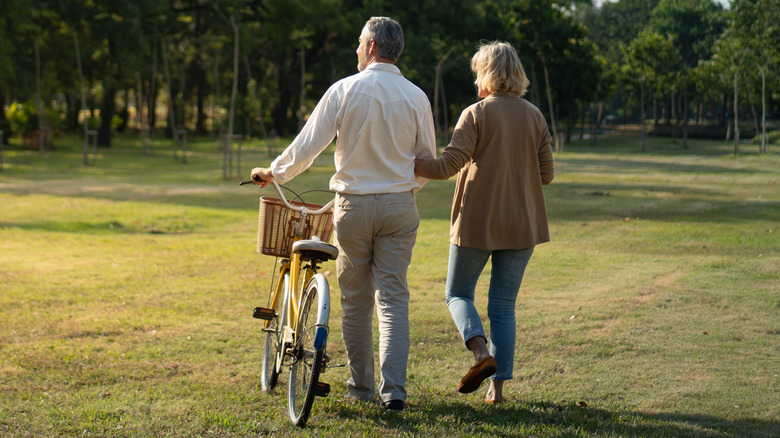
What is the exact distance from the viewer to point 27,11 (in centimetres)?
2664

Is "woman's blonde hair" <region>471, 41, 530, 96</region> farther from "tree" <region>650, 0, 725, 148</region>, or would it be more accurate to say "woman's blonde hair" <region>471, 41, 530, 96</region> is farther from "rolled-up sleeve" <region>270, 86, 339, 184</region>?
"tree" <region>650, 0, 725, 148</region>

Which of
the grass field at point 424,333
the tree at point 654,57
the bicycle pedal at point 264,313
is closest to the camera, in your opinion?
the grass field at point 424,333

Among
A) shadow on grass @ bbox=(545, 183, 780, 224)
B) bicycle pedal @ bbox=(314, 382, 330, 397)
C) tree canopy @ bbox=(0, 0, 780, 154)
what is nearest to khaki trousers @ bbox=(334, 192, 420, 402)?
bicycle pedal @ bbox=(314, 382, 330, 397)

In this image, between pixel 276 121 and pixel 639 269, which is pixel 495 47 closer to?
pixel 639 269

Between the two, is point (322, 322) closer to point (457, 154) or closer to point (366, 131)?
point (366, 131)

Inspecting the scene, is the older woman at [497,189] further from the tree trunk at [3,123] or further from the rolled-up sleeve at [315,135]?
the tree trunk at [3,123]

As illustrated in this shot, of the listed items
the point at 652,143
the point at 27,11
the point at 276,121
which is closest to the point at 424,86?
the point at 276,121

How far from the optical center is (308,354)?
12.8 ft

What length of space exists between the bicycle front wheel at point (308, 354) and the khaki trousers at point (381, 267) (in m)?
0.20

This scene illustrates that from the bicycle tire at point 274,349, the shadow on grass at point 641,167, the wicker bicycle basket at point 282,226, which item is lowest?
the bicycle tire at point 274,349

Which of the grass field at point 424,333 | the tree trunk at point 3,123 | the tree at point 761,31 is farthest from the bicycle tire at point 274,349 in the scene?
the tree at point 761,31

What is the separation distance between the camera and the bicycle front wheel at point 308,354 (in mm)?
3750

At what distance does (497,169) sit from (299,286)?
1.20 meters

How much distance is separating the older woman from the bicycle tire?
0.93 m
